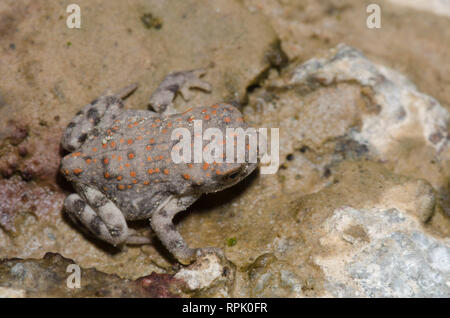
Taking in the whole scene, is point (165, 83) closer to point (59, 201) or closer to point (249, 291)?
point (59, 201)

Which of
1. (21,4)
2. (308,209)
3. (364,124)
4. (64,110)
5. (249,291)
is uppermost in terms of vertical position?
(21,4)

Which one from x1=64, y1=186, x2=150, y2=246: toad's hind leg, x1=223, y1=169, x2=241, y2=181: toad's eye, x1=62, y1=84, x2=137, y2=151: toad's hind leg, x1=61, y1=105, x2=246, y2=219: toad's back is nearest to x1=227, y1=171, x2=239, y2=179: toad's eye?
x1=223, y1=169, x2=241, y2=181: toad's eye

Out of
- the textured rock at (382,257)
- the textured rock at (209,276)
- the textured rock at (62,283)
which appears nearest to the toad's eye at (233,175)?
the textured rock at (209,276)

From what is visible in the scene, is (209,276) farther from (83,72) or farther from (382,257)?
(83,72)

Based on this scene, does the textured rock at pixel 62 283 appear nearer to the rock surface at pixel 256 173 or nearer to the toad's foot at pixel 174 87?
the rock surface at pixel 256 173

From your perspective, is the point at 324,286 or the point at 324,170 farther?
the point at 324,170

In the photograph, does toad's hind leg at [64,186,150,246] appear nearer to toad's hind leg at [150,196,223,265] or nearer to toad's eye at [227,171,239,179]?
toad's hind leg at [150,196,223,265]

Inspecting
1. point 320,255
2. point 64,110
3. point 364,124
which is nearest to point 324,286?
point 320,255
